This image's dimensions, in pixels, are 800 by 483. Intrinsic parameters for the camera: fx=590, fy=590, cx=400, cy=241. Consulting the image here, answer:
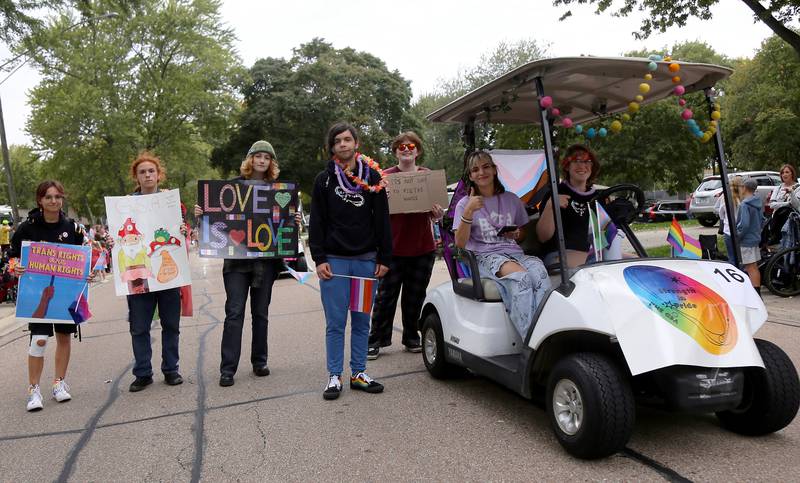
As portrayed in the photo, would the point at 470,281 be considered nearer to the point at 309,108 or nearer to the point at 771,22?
the point at 771,22

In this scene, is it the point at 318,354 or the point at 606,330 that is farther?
the point at 318,354

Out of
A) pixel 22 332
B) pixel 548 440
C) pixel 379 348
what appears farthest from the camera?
pixel 22 332

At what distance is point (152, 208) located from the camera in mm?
4945

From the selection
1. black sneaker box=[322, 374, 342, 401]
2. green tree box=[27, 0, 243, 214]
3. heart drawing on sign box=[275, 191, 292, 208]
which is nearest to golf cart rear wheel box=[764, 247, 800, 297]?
black sneaker box=[322, 374, 342, 401]

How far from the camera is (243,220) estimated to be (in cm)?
496

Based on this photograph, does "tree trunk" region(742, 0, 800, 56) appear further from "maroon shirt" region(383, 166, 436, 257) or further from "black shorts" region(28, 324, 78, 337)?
"black shorts" region(28, 324, 78, 337)

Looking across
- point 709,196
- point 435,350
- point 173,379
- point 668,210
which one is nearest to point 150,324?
point 173,379

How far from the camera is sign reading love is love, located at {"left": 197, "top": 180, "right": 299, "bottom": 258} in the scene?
4918mm

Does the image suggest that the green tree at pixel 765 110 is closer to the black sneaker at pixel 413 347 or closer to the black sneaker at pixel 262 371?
the black sneaker at pixel 413 347

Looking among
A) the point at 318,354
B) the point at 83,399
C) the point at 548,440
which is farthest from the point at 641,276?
the point at 83,399

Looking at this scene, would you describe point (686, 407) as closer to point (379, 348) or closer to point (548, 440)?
point (548, 440)

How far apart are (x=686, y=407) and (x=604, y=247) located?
162cm

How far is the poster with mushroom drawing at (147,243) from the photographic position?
482 centimetres

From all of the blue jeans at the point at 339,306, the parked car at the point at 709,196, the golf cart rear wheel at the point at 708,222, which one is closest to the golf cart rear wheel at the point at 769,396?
the blue jeans at the point at 339,306
